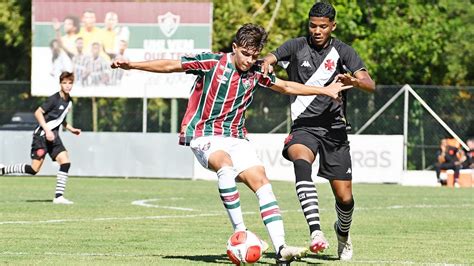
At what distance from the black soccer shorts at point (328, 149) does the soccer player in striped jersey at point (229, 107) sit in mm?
808

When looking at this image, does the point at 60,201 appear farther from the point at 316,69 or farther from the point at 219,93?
the point at 219,93

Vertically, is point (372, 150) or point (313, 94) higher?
point (313, 94)

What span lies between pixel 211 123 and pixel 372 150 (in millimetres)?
20003

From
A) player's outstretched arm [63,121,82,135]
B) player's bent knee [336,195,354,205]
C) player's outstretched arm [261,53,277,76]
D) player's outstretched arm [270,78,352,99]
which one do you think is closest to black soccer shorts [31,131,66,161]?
player's outstretched arm [63,121,82,135]

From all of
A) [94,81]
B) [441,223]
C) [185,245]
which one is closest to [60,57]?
[94,81]

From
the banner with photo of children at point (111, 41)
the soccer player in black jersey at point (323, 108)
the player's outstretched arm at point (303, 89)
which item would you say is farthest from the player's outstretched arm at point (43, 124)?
the banner with photo of children at point (111, 41)

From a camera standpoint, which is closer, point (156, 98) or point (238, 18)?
point (156, 98)

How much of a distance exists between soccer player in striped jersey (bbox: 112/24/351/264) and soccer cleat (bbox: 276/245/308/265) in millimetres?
423

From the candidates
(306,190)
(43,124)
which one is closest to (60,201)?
(43,124)

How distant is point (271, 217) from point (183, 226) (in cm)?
497

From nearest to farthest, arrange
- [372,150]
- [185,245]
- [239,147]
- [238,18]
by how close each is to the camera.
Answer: [239,147]
[185,245]
[372,150]
[238,18]

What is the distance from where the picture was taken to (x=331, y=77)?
10.9 m

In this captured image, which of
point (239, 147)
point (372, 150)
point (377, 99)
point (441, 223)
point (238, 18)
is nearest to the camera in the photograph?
A: point (239, 147)

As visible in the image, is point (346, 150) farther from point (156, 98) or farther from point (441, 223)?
point (156, 98)
